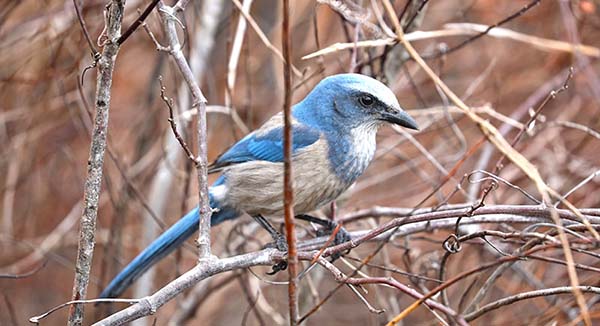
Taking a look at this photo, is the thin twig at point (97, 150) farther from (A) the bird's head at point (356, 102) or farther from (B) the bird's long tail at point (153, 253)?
(A) the bird's head at point (356, 102)

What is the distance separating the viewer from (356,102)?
3.94 m

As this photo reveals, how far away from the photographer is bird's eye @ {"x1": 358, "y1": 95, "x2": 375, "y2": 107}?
12.7 feet

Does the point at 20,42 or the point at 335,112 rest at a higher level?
the point at 20,42

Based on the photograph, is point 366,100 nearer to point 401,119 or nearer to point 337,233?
point 401,119

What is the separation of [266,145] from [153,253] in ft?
2.62

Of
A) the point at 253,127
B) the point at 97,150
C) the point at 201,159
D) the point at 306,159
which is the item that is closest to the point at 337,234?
the point at 306,159

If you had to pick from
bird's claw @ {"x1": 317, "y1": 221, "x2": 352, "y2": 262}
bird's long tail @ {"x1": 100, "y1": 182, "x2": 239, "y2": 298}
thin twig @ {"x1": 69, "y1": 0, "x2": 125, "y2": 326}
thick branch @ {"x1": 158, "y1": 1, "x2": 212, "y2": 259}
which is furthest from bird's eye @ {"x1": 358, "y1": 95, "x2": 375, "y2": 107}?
thin twig @ {"x1": 69, "y1": 0, "x2": 125, "y2": 326}

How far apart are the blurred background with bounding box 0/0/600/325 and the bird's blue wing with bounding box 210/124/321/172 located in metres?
0.19

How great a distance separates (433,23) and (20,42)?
3.17 m

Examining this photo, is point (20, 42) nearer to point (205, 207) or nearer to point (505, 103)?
point (205, 207)

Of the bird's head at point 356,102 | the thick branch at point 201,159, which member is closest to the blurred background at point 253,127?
the bird's head at point 356,102

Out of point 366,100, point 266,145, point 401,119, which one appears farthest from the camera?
point 266,145

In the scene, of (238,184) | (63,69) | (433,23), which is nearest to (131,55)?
(63,69)

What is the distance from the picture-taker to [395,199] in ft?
20.4
